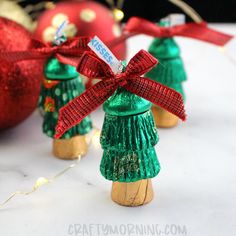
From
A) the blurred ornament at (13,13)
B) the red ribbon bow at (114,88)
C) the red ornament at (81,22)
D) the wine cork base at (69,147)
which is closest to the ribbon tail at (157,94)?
the red ribbon bow at (114,88)

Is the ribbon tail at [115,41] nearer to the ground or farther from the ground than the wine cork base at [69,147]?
farther from the ground

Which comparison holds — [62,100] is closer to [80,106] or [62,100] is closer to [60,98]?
[60,98]

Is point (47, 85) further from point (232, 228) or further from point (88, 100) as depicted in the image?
point (232, 228)

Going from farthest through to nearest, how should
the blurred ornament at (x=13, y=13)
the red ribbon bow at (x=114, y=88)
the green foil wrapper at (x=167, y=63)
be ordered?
the blurred ornament at (x=13, y=13) → the green foil wrapper at (x=167, y=63) → the red ribbon bow at (x=114, y=88)

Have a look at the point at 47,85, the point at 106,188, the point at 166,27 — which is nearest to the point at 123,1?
the point at 166,27

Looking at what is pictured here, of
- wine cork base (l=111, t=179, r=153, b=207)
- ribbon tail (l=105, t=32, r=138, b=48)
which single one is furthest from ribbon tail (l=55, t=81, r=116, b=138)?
ribbon tail (l=105, t=32, r=138, b=48)

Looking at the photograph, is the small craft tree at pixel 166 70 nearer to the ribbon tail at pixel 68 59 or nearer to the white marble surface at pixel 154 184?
the white marble surface at pixel 154 184
